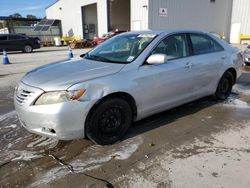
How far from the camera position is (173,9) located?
23.8m

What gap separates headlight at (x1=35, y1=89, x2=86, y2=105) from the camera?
316 centimetres

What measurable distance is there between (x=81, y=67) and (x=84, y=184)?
5.54 ft

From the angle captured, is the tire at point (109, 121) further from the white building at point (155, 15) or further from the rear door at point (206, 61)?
the white building at point (155, 15)

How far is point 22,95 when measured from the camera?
339cm

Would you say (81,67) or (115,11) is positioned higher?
(115,11)

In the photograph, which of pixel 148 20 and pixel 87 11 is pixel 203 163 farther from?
pixel 87 11

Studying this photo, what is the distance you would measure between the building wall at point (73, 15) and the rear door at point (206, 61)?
2454cm

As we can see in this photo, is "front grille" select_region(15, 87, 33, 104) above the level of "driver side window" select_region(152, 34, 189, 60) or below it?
below

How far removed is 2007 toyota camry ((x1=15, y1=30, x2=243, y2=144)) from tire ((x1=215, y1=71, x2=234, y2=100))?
0.24 m

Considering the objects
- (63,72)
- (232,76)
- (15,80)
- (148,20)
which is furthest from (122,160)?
(148,20)

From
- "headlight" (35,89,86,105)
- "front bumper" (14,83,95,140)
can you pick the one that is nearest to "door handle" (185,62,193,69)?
"front bumper" (14,83,95,140)

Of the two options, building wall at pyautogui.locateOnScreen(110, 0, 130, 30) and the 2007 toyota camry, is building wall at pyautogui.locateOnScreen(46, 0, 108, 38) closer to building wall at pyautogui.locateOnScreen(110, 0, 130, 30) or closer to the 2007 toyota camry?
building wall at pyautogui.locateOnScreen(110, 0, 130, 30)

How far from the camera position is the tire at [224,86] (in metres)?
5.43

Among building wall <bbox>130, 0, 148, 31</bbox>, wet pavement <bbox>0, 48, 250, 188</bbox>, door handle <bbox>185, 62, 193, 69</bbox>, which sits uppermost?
building wall <bbox>130, 0, 148, 31</bbox>
